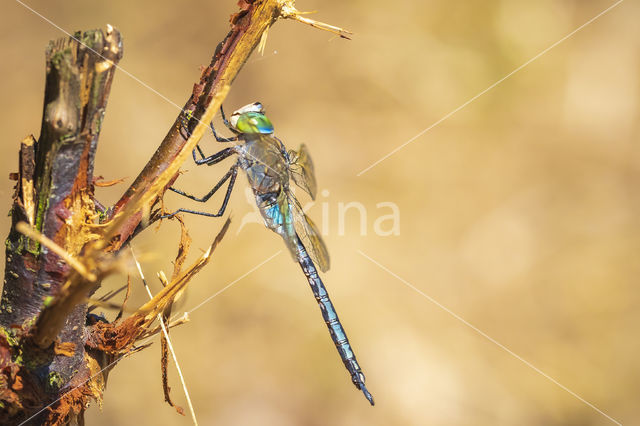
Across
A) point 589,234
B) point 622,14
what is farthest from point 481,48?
point 589,234

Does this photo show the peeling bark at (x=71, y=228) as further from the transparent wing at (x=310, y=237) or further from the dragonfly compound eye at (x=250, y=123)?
the transparent wing at (x=310, y=237)

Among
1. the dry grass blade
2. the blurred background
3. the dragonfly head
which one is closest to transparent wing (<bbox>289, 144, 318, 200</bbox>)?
the dragonfly head

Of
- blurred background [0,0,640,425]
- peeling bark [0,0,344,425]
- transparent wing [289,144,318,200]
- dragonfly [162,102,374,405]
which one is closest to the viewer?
peeling bark [0,0,344,425]

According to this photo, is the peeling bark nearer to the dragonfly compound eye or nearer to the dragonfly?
the dragonfly compound eye

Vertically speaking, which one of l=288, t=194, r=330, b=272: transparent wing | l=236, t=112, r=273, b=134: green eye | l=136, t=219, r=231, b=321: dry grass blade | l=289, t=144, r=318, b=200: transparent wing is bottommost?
l=136, t=219, r=231, b=321: dry grass blade

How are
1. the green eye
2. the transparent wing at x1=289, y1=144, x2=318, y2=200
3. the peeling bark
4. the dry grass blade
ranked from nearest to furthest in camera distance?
the peeling bark < the dry grass blade < the green eye < the transparent wing at x1=289, y1=144, x2=318, y2=200

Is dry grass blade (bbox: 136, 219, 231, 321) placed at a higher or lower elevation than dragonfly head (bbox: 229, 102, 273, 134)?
lower

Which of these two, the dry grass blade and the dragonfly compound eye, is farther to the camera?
the dragonfly compound eye

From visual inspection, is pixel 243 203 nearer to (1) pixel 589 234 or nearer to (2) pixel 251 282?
(2) pixel 251 282

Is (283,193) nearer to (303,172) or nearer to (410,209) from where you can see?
(303,172)

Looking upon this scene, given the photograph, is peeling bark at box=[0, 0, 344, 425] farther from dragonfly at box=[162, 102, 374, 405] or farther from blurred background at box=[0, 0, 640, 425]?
blurred background at box=[0, 0, 640, 425]
